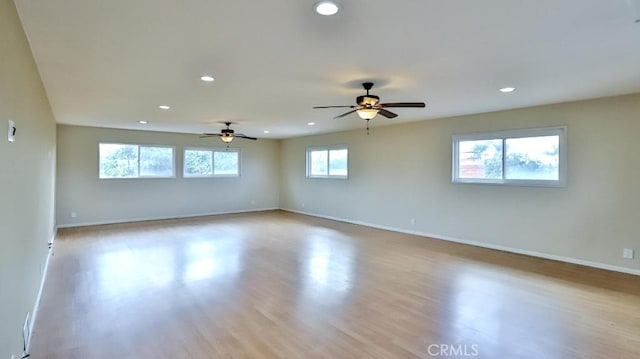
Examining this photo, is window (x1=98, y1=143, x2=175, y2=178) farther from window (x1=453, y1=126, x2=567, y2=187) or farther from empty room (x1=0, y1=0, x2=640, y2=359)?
window (x1=453, y1=126, x2=567, y2=187)

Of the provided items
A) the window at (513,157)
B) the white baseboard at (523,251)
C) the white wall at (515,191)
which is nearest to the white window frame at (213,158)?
the white wall at (515,191)

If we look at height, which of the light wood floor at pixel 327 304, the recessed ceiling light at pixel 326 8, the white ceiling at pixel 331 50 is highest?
the white ceiling at pixel 331 50

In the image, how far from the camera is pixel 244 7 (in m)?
2.07

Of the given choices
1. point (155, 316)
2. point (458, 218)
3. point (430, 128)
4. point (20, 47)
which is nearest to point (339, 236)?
point (458, 218)

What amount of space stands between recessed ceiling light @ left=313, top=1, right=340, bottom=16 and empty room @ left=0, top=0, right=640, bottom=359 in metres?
0.01

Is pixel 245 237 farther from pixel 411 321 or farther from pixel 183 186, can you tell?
pixel 411 321

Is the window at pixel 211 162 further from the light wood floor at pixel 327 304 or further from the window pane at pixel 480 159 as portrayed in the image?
the window pane at pixel 480 159

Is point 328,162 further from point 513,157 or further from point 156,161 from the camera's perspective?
point 513,157

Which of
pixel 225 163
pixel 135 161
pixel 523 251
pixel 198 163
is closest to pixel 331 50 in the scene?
pixel 523 251

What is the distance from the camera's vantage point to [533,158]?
17.5 feet

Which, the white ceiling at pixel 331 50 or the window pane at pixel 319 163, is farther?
the window pane at pixel 319 163

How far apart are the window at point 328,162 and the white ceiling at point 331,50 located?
3986 millimetres

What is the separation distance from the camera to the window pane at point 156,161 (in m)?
8.64

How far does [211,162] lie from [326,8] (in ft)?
27.5
